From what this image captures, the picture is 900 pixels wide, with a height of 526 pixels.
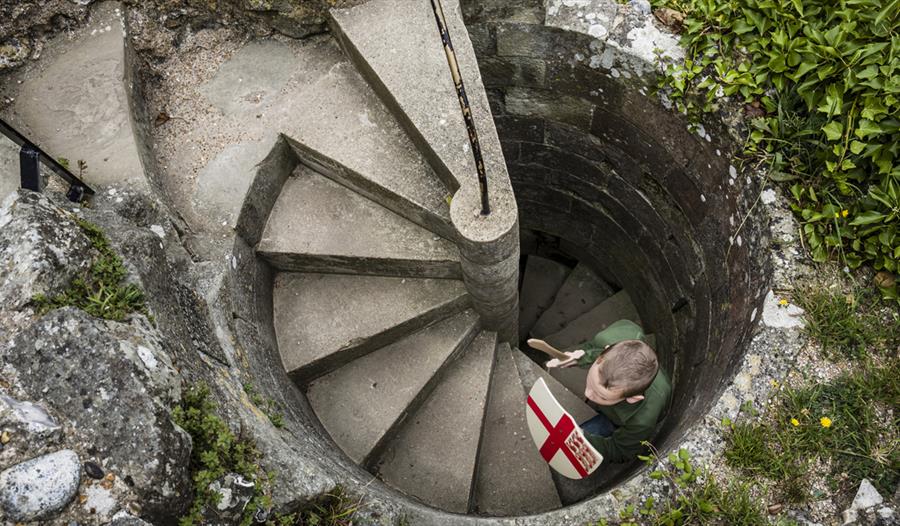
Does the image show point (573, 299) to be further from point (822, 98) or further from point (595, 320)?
point (822, 98)

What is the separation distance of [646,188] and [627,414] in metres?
1.99

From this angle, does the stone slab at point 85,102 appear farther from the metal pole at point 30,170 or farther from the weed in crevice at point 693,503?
the weed in crevice at point 693,503

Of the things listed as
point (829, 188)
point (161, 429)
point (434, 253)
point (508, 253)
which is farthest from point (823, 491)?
point (161, 429)

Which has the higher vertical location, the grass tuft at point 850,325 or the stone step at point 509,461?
the grass tuft at point 850,325

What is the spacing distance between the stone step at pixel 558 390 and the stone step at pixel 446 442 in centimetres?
52

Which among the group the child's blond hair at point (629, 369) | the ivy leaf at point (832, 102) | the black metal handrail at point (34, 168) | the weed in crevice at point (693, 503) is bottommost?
the weed in crevice at point (693, 503)

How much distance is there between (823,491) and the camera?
2914mm

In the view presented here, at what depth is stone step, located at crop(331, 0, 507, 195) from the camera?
12.0 ft

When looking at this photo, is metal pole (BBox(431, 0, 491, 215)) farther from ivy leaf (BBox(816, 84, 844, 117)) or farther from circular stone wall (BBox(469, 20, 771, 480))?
ivy leaf (BBox(816, 84, 844, 117))

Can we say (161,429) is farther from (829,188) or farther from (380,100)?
(829,188)

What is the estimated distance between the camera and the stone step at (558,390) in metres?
4.85

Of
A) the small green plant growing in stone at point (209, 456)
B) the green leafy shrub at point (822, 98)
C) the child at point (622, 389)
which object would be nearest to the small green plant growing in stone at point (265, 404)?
the small green plant growing in stone at point (209, 456)

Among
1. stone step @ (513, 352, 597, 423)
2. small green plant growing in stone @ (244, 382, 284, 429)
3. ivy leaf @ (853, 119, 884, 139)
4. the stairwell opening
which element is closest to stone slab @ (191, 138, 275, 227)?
the stairwell opening

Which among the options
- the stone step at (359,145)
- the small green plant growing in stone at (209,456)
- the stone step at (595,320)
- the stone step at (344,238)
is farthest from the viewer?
the stone step at (595,320)
